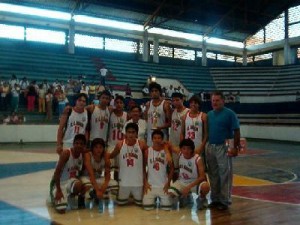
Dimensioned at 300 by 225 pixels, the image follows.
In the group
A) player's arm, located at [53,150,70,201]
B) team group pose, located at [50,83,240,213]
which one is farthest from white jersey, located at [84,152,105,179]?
player's arm, located at [53,150,70,201]

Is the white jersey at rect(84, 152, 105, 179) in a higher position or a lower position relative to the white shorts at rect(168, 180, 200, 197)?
higher

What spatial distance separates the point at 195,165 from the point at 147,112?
1.25 metres

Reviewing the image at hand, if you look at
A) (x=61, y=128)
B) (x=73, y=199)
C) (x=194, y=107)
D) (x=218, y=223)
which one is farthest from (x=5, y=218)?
(x=194, y=107)

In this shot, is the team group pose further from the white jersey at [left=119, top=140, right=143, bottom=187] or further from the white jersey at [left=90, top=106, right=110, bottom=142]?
the white jersey at [left=90, top=106, right=110, bottom=142]

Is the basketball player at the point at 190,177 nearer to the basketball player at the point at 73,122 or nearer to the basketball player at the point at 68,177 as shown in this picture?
the basketball player at the point at 68,177

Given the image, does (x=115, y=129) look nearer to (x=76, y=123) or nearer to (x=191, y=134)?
(x=76, y=123)

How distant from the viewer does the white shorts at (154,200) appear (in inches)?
218

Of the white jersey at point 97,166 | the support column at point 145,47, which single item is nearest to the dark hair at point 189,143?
the white jersey at point 97,166

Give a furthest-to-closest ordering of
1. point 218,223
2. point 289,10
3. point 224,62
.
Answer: point 224,62, point 289,10, point 218,223

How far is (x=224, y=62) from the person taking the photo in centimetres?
3659

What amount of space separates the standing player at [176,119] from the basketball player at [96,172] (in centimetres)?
100

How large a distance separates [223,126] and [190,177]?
0.88 metres

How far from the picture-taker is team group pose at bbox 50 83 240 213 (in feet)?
18.2

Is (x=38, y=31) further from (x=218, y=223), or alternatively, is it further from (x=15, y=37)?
(x=218, y=223)
